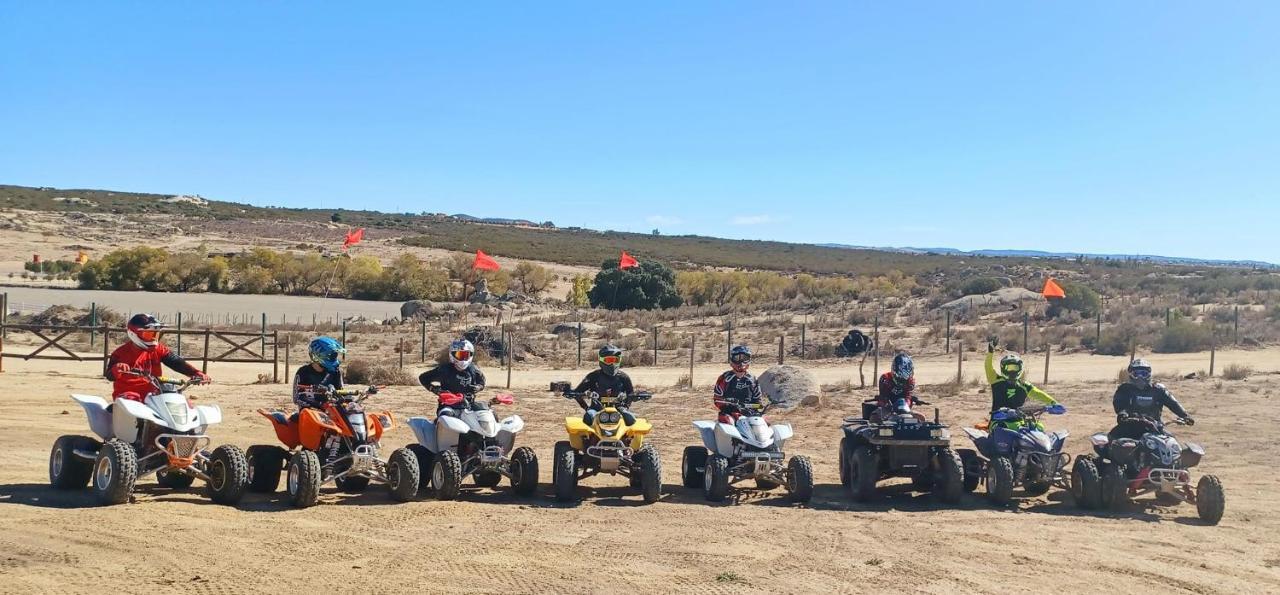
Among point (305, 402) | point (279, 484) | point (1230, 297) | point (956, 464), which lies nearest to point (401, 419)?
point (279, 484)

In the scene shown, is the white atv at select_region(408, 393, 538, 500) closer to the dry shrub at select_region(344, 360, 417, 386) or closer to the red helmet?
the red helmet

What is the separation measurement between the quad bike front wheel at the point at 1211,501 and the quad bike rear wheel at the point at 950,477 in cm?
242

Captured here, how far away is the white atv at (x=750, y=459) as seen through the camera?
1145 cm

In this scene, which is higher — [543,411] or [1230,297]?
[1230,297]

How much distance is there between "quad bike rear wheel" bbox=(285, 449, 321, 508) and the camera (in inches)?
396

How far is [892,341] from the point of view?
116 ft

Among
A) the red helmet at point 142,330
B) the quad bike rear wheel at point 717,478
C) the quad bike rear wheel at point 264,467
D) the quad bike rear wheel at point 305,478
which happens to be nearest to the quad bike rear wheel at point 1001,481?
the quad bike rear wheel at point 717,478

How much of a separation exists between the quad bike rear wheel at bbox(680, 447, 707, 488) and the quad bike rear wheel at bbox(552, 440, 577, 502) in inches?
69.7

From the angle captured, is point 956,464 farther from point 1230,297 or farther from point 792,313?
point 1230,297

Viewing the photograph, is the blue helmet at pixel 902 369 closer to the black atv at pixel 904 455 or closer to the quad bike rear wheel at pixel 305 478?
the black atv at pixel 904 455

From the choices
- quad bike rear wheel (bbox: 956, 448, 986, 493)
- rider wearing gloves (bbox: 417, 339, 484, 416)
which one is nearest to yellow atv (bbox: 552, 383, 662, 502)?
rider wearing gloves (bbox: 417, 339, 484, 416)

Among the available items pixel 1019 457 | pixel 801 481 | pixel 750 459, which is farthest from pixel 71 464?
pixel 1019 457

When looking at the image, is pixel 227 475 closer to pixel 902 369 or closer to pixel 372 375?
pixel 902 369

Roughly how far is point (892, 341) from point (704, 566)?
28.0 meters
